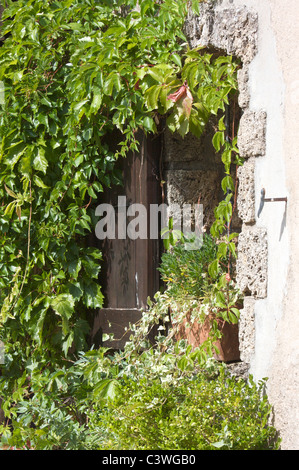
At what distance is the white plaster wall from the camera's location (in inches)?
107

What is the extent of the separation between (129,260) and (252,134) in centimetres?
127

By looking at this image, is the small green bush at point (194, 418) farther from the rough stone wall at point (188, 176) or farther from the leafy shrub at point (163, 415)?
the rough stone wall at point (188, 176)

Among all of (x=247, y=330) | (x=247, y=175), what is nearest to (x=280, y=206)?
(x=247, y=175)

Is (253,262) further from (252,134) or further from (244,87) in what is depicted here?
(244,87)

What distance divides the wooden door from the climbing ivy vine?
0.26 feet

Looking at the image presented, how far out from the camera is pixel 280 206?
2.88 m

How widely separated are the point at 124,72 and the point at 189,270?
119 cm

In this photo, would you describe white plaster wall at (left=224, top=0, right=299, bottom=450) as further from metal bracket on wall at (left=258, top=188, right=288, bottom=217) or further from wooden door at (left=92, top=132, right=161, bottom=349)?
wooden door at (left=92, top=132, right=161, bottom=349)

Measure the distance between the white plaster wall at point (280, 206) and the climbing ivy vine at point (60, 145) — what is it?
70 cm

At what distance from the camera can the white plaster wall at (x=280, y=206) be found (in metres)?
2.73

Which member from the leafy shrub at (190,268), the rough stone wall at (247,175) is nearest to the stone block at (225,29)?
the rough stone wall at (247,175)

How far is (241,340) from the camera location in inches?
126

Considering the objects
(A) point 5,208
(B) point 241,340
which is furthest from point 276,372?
(A) point 5,208
